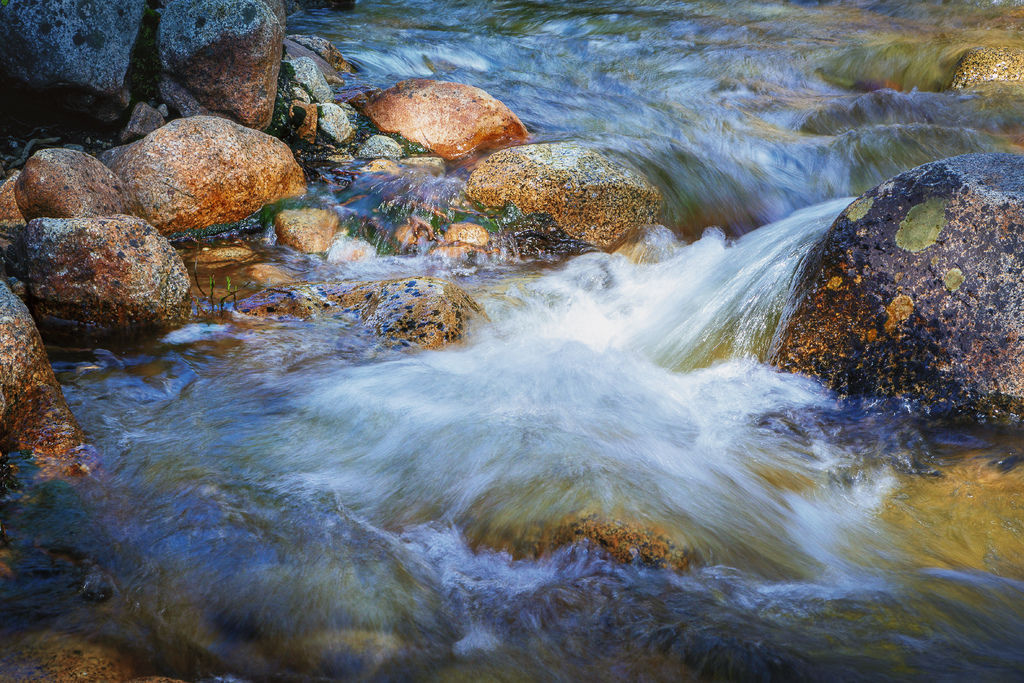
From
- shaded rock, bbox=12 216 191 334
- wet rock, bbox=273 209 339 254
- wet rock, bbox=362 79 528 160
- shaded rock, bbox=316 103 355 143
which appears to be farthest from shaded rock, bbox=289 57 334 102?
shaded rock, bbox=12 216 191 334

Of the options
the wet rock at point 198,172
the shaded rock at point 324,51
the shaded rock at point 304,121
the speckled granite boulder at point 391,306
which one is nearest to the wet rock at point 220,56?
the shaded rock at point 304,121

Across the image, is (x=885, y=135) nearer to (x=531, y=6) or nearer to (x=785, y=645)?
(x=531, y=6)

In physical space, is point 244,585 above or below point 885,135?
below

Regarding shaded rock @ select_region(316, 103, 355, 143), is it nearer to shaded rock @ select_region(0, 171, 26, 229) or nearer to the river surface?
the river surface

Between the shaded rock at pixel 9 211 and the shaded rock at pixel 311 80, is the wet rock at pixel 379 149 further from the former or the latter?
the shaded rock at pixel 9 211

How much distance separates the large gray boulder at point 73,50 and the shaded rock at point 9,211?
124cm

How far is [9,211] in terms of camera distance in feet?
17.7

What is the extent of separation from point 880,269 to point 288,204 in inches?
182

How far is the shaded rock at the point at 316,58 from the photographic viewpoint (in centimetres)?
848

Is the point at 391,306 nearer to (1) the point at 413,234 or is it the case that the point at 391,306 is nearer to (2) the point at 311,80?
(1) the point at 413,234

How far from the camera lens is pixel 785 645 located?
257 centimetres

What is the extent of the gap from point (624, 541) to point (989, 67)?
10192 mm

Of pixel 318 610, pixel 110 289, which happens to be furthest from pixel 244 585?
pixel 110 289

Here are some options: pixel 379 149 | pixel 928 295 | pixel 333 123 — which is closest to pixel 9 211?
pixel 333 123
